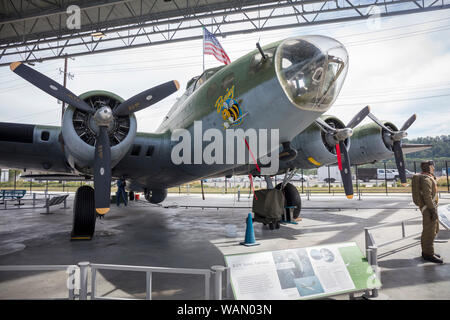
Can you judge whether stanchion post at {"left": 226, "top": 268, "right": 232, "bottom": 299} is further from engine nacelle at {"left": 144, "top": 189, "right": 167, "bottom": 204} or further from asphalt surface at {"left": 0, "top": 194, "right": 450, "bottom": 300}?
engine nacelle at {"left": 144, "top": 189, "right": 167, "bottom": 204}

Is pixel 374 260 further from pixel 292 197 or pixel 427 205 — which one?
pixel 292 197

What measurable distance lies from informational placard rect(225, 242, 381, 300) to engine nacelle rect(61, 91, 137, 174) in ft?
14.7

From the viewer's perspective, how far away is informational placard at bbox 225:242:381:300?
2961 mm

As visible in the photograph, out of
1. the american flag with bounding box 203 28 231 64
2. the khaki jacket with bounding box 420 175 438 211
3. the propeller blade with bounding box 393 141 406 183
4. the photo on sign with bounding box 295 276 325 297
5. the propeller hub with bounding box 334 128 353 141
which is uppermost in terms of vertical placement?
the american flag with bounding box 203 28 231 64

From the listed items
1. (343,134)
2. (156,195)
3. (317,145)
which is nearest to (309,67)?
(343,134)

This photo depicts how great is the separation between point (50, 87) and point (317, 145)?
24.2ft

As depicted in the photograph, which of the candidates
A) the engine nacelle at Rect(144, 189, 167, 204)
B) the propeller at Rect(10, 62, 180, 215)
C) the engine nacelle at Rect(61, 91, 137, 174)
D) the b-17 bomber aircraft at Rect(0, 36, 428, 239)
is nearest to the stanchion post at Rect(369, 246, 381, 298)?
the b-17 bomber aircraft at Rect(0, 36, 428, 239)

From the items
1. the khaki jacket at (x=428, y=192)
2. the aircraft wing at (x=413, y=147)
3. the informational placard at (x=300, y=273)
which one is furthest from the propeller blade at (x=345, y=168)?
the aircraft wing at (x=413, y=147)

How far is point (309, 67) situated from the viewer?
4824mm

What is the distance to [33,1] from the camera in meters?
13.8

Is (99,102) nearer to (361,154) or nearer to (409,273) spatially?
(409,273)
